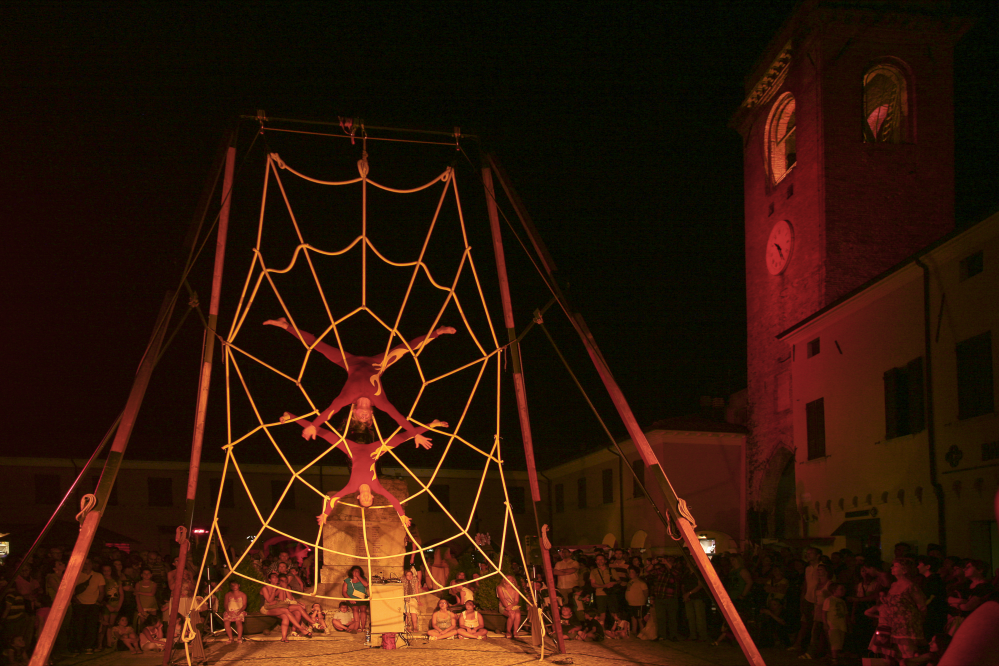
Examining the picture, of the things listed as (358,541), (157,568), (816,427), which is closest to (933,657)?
(358,541)

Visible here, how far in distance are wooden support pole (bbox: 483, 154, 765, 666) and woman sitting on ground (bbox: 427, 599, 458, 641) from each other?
220 inches

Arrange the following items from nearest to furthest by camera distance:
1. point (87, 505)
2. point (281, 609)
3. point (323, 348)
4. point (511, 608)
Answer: point (87, 505) → point (323, 348) → point (511, 608) → point (281, 609)

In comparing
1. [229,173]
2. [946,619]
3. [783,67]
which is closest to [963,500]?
[946,619]

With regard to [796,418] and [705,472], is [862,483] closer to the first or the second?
[796,418]

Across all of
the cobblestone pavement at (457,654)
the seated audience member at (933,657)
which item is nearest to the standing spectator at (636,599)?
the cobblestone pavement at (457,654)

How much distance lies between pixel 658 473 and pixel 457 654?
172 inches

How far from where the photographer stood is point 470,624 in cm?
1115

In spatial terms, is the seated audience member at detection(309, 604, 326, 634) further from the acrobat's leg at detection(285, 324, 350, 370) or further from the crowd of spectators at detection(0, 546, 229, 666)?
the acrobat's leg at detection(285, 324, 350, 370)

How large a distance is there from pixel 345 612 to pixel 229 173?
727cm

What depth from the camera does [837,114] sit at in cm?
2175

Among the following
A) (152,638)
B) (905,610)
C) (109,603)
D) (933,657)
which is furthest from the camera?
(109,603)

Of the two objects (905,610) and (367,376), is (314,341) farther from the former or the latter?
(905,610)

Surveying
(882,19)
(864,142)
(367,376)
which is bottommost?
(367,376)

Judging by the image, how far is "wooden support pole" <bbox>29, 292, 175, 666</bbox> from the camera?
4809mm
